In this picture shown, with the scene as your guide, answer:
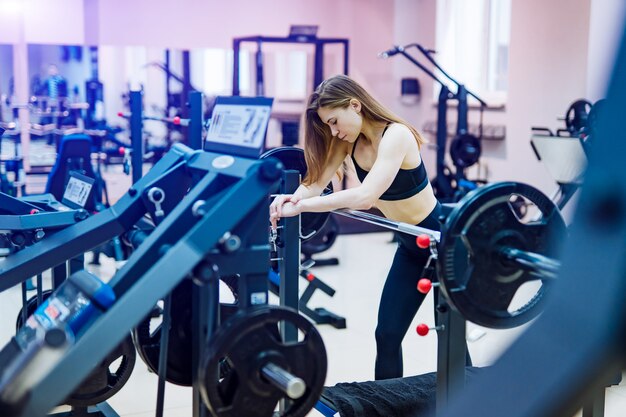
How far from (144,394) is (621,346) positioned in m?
2.84

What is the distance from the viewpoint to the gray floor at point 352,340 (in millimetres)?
3818

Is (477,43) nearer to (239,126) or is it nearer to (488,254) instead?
(239,126)

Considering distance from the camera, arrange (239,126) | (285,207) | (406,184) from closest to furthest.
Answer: (239,126) < (285,207) < (406,184)

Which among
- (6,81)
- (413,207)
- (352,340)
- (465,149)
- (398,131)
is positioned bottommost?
(352,340)

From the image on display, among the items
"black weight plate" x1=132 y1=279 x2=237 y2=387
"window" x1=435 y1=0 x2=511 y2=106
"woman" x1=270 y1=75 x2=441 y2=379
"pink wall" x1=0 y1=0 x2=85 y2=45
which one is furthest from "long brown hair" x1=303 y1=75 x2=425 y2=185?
"pink wall" x1=0 y1=0 x2=85 y2=45

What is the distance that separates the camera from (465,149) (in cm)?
768

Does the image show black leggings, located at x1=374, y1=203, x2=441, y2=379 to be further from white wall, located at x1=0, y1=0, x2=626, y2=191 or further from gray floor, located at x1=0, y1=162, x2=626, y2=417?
white wall, located at x1=0, y1=0, x2=626, y2=191

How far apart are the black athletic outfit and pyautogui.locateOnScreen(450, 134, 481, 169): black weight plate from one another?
4.63m

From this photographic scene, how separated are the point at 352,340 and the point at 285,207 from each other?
2212mm

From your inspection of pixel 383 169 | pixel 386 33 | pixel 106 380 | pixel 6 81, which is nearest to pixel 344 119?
pixel 383 169

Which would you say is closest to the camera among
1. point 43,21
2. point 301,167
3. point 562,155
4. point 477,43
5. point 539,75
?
point 301,167

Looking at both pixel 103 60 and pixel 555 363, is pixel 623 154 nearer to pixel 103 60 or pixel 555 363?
pixel 555 363

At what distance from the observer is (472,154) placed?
25.2 feet

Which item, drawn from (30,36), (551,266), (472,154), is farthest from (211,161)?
(30,36)
